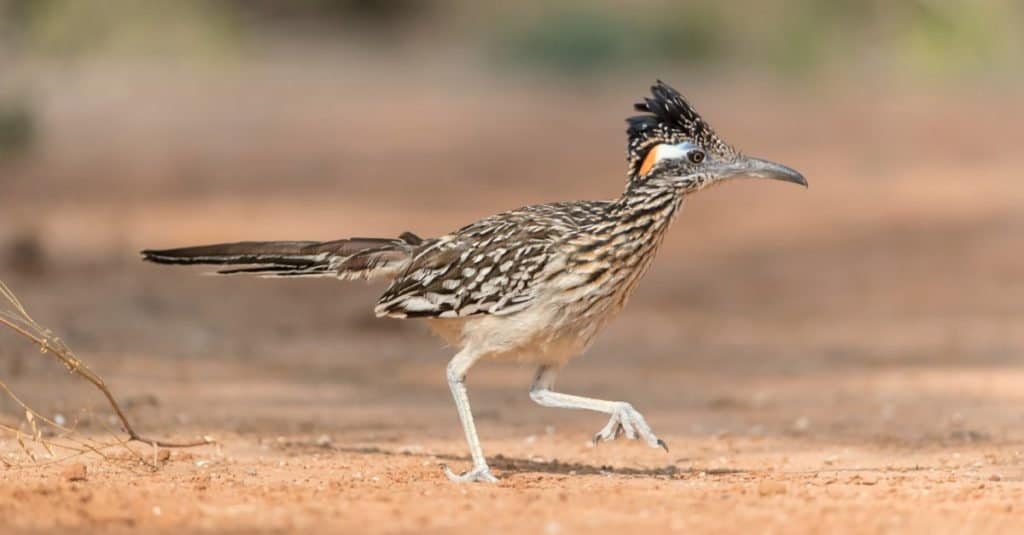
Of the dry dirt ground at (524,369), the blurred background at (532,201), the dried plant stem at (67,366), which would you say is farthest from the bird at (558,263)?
the blurred background at (532,201)

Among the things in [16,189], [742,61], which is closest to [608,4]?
[742,61]

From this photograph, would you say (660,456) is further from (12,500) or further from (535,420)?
(12,500)

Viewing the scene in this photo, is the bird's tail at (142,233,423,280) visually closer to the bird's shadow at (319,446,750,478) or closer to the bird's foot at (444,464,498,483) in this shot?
the bird's shadow at (319,446,750,478)

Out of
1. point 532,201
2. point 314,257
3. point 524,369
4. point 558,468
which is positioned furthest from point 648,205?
point 532,201

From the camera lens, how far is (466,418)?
302 inches

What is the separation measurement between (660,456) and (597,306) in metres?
1.46

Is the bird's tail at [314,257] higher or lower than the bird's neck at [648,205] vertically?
lower

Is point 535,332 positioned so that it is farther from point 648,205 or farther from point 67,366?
point 67,366

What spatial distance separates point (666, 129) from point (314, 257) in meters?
1.82

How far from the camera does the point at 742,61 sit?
1270 inches

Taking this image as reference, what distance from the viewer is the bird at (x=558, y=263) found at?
7570mm

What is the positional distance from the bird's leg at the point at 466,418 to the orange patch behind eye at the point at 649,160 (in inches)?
45.2

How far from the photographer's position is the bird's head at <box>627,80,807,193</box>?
774 cm

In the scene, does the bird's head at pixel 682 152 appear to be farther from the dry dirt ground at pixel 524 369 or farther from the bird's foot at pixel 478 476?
the bird's foot at pixel 478 476
